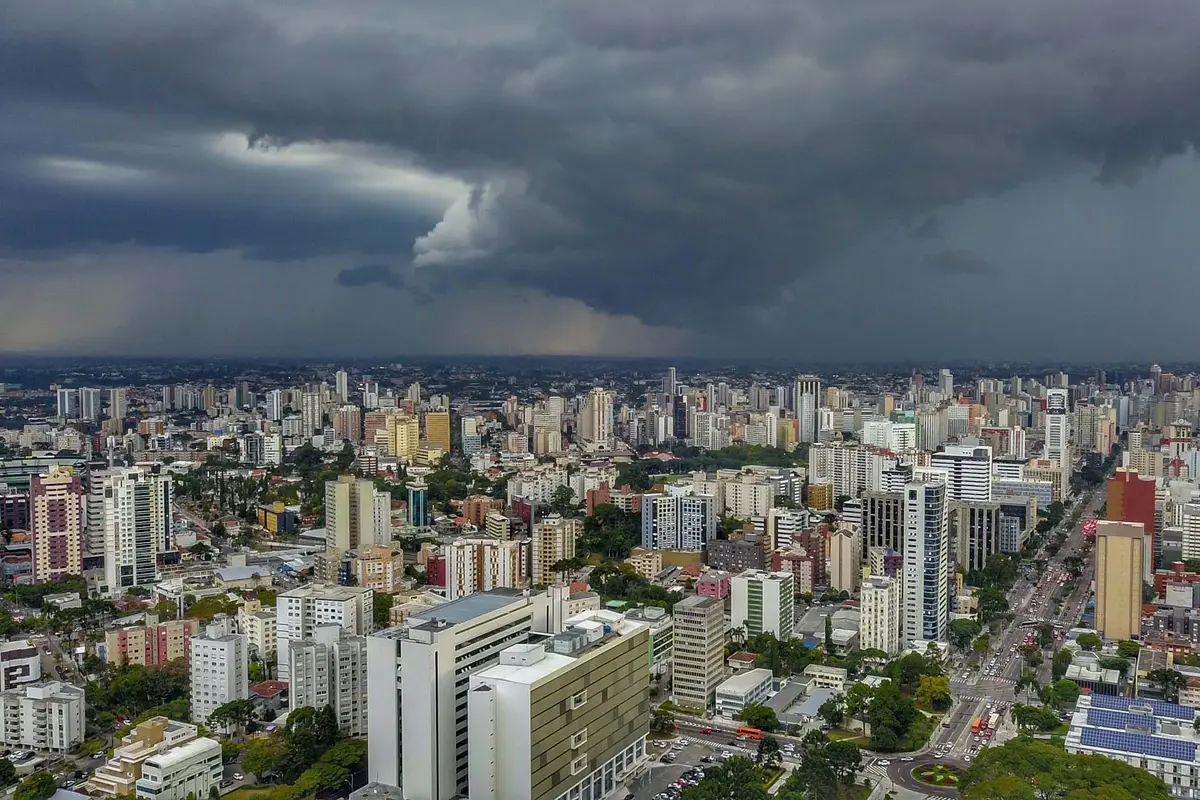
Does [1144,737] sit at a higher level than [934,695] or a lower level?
higher

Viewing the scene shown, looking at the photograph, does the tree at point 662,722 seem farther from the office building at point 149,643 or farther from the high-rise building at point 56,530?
the high-rise building at point 56,530

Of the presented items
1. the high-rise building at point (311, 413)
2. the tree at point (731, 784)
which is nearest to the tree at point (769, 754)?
the tree at point (731, 784)

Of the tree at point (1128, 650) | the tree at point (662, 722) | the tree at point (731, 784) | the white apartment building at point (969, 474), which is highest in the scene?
the white apartment building at point (969, 474)

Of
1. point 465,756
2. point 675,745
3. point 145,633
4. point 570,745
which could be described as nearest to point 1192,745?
point 675,745

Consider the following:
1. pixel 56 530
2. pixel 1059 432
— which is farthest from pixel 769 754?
pixel 1059 432

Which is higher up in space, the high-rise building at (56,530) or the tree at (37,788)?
the high-rise building at (56,530)

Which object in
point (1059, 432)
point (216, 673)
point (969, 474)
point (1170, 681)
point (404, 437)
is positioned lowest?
point (1170, 681)

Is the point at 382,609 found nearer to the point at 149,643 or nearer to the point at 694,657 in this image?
the point at 149,643

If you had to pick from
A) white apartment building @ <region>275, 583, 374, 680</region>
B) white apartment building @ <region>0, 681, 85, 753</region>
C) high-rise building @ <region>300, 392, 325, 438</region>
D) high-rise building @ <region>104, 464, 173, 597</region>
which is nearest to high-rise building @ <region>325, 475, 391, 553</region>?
high-rise building @ <region>104, 464, 173, 597</region>
